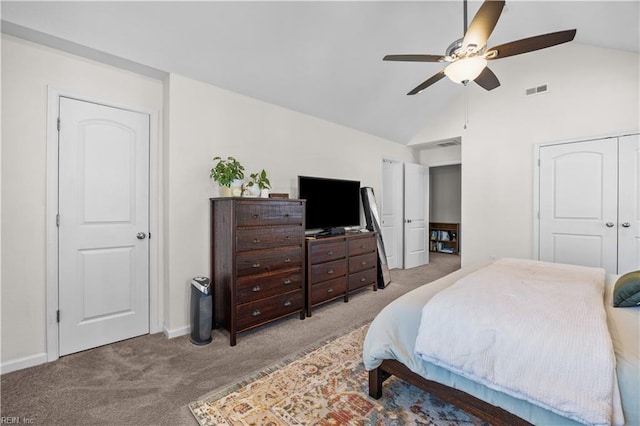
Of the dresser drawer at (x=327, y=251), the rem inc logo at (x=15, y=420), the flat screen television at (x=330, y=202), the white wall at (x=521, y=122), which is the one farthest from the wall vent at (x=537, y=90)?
the rem inc logo at (x=15, y=420)

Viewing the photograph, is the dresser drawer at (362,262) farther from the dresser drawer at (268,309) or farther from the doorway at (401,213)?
the doorway at (401,213)

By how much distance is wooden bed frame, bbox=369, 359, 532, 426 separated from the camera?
52.1 inches

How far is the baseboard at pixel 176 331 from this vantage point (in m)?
2.65

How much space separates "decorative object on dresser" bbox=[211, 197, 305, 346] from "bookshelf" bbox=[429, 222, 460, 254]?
18.3 feet

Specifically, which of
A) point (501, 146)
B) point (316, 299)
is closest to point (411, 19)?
point (501, 146)

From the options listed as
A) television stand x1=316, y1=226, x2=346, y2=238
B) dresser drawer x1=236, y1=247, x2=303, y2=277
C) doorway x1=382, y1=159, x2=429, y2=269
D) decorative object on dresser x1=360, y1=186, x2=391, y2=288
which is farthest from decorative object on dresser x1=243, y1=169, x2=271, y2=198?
doorway x1=382, y1=159, x2=429, y2=269

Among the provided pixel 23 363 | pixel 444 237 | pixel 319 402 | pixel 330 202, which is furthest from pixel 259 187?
pixel 444 237

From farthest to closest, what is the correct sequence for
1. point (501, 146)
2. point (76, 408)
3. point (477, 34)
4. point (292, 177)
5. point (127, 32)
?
1. point (501, 146)
2. point (292, 177)
3. point (127, 32)
4. point (477, 34)
5. point (76, 408)

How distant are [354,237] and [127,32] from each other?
9.99 feet

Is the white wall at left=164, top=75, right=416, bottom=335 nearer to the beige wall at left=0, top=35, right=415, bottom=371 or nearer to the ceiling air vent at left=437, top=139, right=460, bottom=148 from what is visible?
the beige wall at left=0, top=35, right=415, bottom=371

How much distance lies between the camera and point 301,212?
10.0ft

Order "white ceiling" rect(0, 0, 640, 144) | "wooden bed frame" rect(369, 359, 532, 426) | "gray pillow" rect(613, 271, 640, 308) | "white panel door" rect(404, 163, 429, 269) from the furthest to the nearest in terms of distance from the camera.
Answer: "white panel door" rect(404, 163, 429, 269), "white ceiling" rect(0, 0, 640, 144), "gray pillow" rect(613, 271, 640, 308), "wooden bed frame" rect(369, 359, 532, 426)

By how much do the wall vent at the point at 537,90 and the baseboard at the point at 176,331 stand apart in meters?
5.37

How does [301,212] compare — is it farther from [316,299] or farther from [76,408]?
[76,408]
